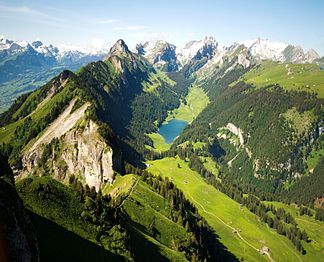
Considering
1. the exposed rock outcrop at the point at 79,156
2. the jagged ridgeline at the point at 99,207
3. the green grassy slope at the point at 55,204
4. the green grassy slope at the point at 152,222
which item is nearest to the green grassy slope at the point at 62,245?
the jagged ridgeline at the point at 99,207

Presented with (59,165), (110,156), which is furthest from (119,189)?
(59,165)

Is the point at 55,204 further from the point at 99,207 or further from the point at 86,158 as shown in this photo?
the point at 86,158

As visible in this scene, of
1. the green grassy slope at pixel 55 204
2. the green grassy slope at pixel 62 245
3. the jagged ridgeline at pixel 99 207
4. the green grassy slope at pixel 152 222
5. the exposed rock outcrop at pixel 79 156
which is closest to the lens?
the green grassy slope at pixel 62 245

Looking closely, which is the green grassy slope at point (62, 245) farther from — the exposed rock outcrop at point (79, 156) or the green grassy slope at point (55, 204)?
the exposed rock outcrop at point (79, 156)

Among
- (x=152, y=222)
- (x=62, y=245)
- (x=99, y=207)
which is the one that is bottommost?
(x=152, y=222)

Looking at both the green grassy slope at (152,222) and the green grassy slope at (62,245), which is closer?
the green grassy slope at (62,245)

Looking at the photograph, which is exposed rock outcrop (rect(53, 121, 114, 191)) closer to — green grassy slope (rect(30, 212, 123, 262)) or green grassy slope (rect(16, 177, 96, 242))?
green grassy slope (rect(16, 177, 96, 242))

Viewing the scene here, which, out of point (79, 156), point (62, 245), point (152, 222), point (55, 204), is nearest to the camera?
point (62, 245)

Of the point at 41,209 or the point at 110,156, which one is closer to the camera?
the point at 41,209

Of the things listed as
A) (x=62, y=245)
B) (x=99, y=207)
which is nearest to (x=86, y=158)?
(x=99, y=207)

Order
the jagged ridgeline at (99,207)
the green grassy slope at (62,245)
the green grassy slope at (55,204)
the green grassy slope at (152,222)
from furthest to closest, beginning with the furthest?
the green grassy slope at (152,222)
the green grassy slope at (55,204)
the jagged ridgeline at (99,207)
the green grassy slope at (62,245)

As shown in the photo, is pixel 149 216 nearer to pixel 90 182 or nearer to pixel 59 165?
pixel 90 182
